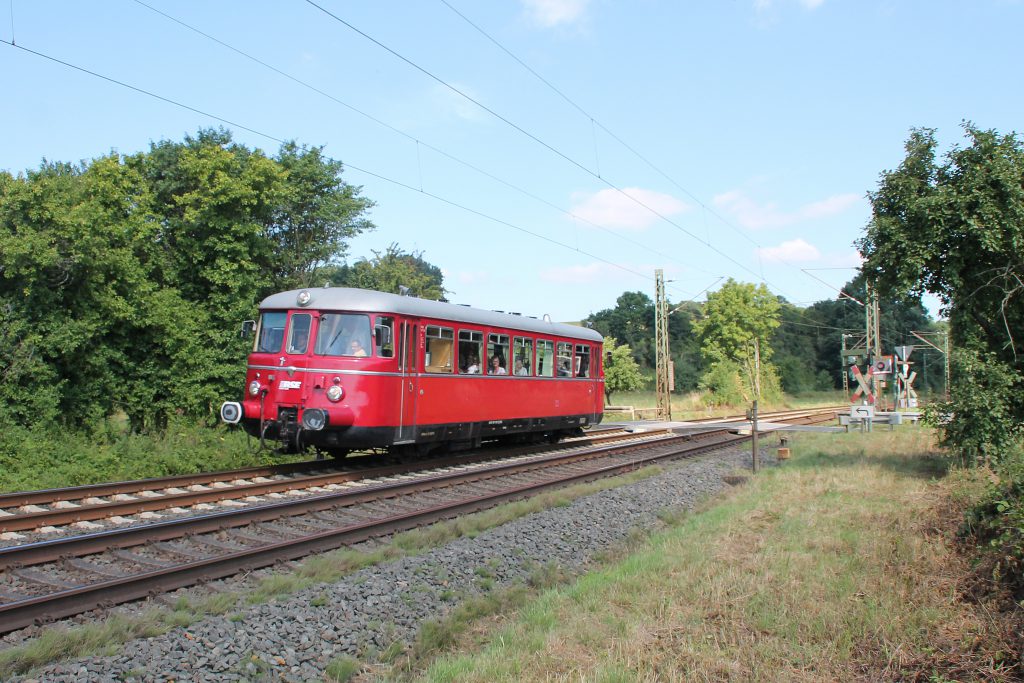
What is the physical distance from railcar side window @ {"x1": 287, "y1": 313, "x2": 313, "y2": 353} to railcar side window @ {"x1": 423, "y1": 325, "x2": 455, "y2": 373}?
6.95ft

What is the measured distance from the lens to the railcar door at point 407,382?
514 inches

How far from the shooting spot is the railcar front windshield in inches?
495

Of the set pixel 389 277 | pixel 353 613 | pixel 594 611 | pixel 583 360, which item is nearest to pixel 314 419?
pixel 353 613

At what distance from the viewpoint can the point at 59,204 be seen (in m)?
14.5

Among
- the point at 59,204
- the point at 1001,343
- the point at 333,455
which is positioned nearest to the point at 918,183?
the point at 1001,343

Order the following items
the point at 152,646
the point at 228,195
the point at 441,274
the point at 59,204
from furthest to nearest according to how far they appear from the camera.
Answer: the point at 441,274 < the point at 228,195 < the point at 59,204 < the point at 152,646

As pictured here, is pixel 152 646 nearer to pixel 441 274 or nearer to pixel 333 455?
pixel 333 455

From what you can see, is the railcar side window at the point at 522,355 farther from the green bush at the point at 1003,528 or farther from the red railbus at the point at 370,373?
the green bush at the point at 1003,528

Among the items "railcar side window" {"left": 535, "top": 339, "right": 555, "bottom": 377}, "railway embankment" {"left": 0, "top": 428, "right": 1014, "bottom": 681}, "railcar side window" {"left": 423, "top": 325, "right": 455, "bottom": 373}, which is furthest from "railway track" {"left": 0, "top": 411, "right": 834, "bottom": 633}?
"railcar side window" {"left": 535, "top": 339, "right": 555, "bottom": 377}

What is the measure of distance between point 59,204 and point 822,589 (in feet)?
47.5

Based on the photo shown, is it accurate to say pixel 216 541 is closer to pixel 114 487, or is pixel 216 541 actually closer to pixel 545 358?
pixel 114 487

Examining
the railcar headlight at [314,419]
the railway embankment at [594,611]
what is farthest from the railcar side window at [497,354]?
the railway embankment at [594,611]

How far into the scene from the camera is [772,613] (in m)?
5.90

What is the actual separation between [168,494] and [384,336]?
4081mm
